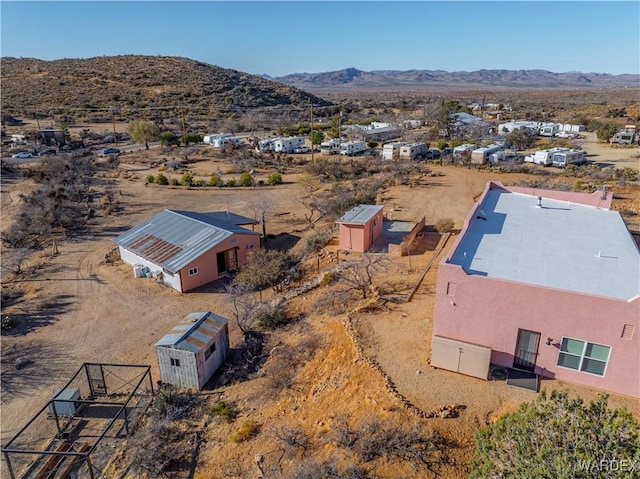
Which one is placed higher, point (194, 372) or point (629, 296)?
point (629, 296)

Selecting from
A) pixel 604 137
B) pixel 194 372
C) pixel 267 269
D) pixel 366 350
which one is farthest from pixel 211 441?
pixel 604 137

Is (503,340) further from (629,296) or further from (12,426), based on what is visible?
(12,426)

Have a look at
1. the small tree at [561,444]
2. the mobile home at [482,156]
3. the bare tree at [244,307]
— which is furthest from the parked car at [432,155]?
the small tree at [561,444]

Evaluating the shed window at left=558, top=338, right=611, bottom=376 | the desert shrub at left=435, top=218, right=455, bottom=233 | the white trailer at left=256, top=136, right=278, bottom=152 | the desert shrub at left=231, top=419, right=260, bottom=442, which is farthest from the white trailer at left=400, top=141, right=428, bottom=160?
the desert shrub at left=231, top=419, right=260, bottom=442

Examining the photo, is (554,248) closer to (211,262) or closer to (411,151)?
(211,262)

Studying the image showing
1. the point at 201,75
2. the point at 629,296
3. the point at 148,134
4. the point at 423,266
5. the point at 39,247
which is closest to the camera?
the point at 629,296

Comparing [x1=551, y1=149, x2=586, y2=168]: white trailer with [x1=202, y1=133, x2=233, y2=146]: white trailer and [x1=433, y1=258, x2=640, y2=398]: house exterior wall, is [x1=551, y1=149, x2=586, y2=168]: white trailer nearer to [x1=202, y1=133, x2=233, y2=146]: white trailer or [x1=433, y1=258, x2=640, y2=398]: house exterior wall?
[x1=433, y1=258, x2=640, y2=398]: house exterior wall
